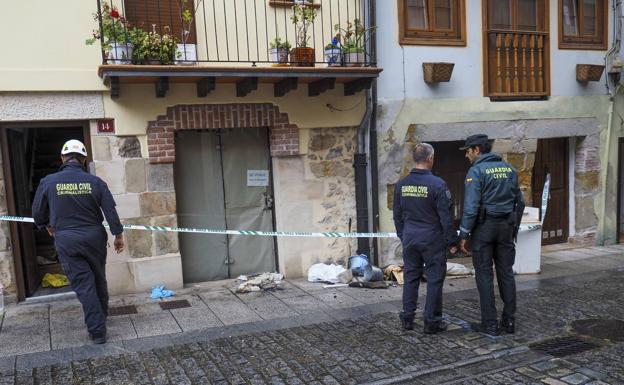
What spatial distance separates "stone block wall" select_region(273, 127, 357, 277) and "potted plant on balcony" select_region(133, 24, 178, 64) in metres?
1.91

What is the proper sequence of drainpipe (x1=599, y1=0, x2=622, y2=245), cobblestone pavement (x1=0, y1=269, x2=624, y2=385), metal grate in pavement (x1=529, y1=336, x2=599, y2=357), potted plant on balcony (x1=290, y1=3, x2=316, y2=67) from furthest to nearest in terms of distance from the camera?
drainpipe (x1=599, y1=0, x2=622, y2=245), potted plant on balcony (x1=290, y1=3, x2=316, y2=67), metal grate in pavement (x1=529, y1=336, x2=599, y2=357), cobblestone pavement (x1=0, y1=269, x2=624, y2=385)

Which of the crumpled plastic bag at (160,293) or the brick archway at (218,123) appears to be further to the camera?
the brick archway at (218,123)

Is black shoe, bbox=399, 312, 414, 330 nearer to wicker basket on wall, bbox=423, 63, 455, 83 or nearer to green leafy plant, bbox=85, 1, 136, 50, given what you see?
wicker basket on wall, bbox=423, 63, 455, 83

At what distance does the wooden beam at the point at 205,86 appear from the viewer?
634 cm

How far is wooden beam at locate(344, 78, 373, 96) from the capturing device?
702 cm

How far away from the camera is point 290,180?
7.30 m

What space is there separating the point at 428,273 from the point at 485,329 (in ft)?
2.46

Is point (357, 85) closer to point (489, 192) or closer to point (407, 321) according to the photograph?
point (489, 192)

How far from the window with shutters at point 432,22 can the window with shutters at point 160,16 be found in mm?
2995

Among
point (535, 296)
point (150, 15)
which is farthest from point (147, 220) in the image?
point (535, 296)

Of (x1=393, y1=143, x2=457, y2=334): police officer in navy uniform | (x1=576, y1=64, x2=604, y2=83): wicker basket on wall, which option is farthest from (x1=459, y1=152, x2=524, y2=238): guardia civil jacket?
(x1=576, y1=64, x2=604, y2=83): wicker basket on wall

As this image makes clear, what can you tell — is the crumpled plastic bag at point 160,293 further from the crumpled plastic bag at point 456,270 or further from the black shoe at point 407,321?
the crumpled plastic bag at point 456,270

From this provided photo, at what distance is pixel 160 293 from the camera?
255 inches

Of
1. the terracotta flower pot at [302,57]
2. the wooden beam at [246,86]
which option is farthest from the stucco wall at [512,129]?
the wooden beam at [246,86]
